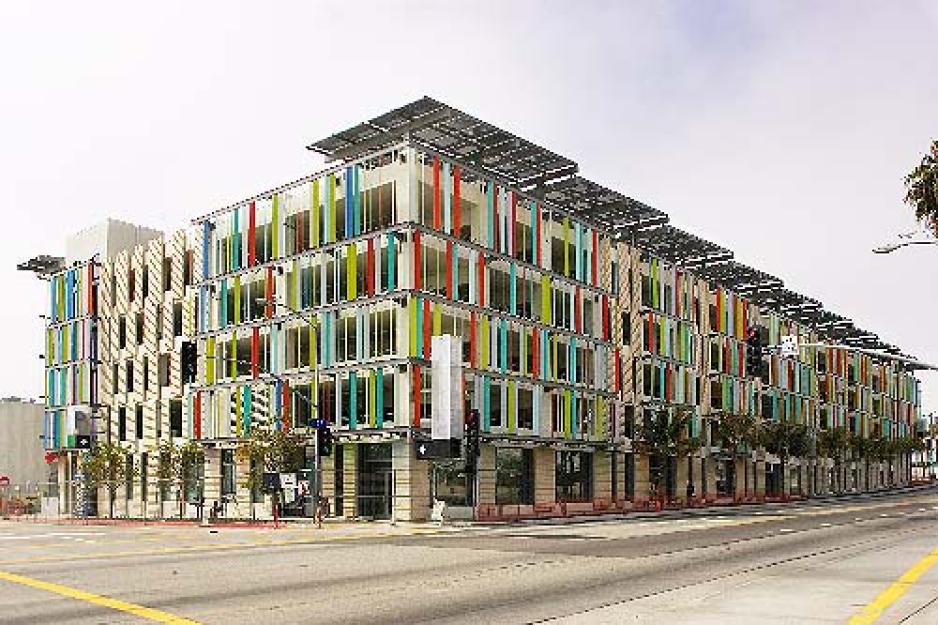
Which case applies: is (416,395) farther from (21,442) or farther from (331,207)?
(21,442)

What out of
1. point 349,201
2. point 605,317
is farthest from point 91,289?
point 605,317

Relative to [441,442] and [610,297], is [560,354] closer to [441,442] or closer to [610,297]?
[610,297]

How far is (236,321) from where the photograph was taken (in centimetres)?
6931

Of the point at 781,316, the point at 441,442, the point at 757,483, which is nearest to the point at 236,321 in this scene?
the point at 441,442

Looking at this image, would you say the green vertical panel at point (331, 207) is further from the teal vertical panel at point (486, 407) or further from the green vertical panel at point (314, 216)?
the teal vertical panel at point (486, 407)

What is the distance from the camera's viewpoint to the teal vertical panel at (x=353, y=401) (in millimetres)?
59812

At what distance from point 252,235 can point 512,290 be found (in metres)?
17.6

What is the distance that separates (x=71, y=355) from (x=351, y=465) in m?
36.8

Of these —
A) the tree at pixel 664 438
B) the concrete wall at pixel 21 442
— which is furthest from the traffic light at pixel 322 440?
the concrete wall at pixel 21 442

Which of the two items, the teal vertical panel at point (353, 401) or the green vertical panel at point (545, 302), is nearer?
the teal vertical panel at point (353, 401)

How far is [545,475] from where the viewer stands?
66812 mm

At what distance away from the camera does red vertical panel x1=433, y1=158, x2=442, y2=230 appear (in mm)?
60062

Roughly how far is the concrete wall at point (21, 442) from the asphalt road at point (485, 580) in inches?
3156

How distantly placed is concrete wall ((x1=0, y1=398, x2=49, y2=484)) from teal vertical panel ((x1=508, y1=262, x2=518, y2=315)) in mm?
66574
